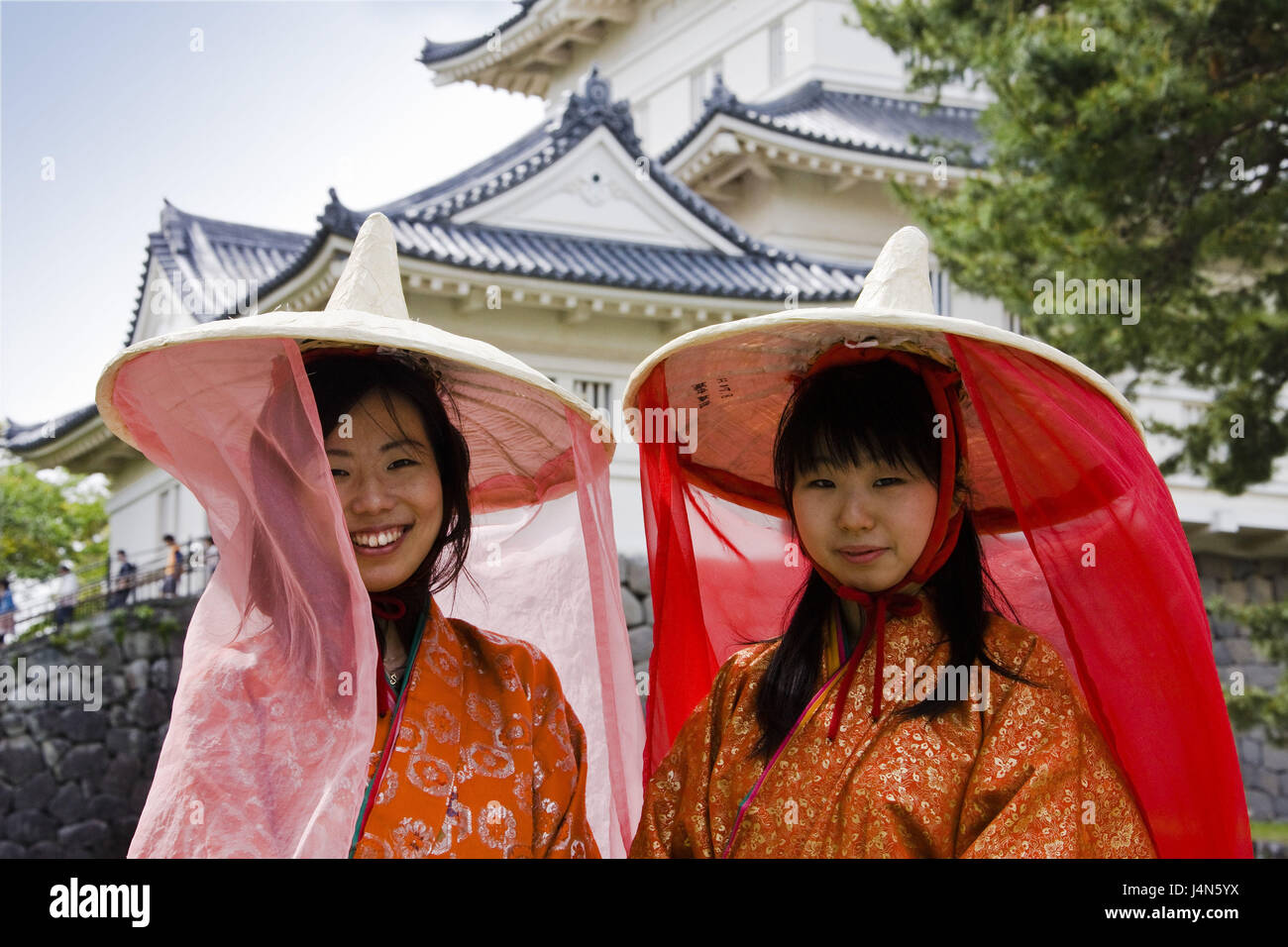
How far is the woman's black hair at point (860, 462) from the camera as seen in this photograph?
7.84ft

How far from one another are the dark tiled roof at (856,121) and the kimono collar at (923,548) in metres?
13.6

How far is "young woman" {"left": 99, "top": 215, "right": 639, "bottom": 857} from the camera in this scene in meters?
2.22

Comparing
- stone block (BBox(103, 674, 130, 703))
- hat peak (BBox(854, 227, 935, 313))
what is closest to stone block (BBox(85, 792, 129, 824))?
stone block (BBox(103, 674, 130, 703))

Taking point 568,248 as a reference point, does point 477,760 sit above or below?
below

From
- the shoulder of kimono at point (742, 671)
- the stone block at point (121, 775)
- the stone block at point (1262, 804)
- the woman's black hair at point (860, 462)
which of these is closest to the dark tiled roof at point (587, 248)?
the stone block at point (121, 775)

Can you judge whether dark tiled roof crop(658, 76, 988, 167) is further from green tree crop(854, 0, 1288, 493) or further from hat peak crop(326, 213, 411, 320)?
hat peak crop(326, 213, 411, 320)

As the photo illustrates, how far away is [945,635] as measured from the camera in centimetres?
241

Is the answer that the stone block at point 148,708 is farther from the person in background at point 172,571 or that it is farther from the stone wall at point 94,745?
the person in background at point 172,571

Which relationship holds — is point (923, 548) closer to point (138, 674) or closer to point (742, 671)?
point (742, 671)

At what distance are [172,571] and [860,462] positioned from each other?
12.5 m

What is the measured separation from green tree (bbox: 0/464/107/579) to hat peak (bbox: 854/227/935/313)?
86.5ft

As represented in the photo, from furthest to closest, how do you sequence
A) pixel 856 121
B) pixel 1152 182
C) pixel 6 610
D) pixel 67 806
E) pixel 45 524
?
pixel 45 524 < pixel 856 121 < pixel 6 610 < pixel 67 806 < pixel 1152 182

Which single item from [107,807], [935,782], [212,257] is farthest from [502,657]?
[212,257]

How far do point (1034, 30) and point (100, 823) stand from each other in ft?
36.5
